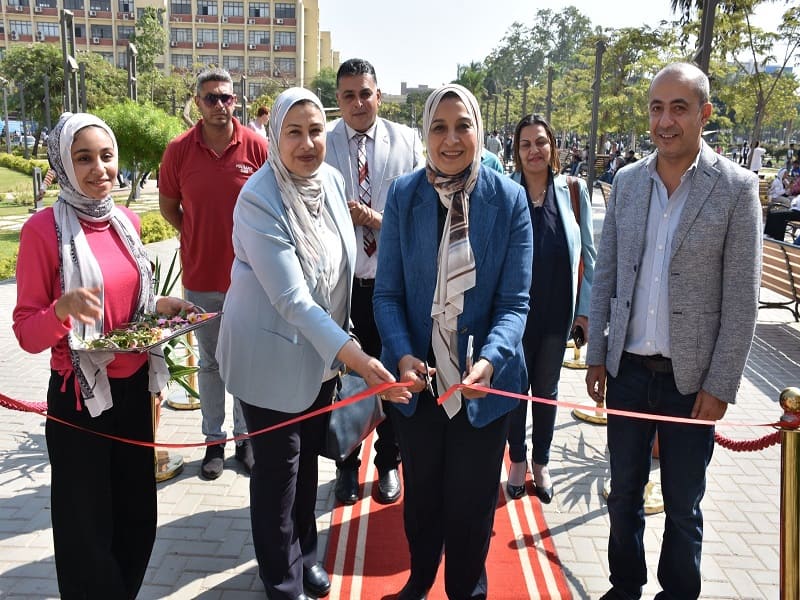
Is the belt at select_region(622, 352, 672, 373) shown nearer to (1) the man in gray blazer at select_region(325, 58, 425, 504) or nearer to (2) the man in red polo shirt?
(1) the man in gray blazer at select_region(325, 58, 425, 504)

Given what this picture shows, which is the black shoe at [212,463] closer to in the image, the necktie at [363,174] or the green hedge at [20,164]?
the necktie at [363,174]

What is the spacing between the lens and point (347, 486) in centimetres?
417

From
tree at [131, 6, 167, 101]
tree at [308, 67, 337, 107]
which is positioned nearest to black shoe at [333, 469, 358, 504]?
tree at [131, 6, 167, 101]

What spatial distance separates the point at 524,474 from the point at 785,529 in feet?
6.21

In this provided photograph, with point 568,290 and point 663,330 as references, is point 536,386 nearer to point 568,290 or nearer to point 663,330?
point 568,290

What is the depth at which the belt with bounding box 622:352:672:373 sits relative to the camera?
Result: 9.45ft

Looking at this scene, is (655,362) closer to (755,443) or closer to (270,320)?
(755,443)

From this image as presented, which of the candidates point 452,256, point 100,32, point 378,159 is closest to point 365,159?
point 378,159

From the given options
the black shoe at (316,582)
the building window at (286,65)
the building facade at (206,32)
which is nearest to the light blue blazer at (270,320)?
the black shoe at (316,582)

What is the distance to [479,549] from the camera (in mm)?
2873

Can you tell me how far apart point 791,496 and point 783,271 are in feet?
22.9

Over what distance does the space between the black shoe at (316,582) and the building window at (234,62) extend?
89.4 meters

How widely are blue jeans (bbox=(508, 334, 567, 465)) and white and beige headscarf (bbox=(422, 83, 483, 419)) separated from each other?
4.71 ft

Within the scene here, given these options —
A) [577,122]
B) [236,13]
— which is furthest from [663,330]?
[236,13]
